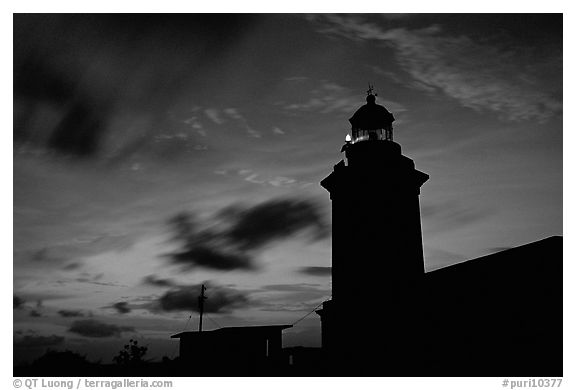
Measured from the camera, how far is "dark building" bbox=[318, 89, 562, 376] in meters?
15.0

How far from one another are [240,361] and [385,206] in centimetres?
888

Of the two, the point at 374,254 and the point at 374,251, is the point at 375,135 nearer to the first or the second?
the point at 374,251

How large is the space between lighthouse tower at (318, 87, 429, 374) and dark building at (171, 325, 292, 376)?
2.18m

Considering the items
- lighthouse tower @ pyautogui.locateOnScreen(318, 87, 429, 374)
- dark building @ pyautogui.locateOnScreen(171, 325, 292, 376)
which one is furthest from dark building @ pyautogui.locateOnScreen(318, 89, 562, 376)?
dark building @ pyautogui.locateOnScreen(171, 325, 292, 376)

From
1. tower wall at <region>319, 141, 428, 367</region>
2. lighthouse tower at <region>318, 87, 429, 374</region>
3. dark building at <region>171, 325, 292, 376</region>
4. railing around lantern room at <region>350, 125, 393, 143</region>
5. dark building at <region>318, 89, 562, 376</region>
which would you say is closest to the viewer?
dark building at <region>318, 89, 562, 376</region>

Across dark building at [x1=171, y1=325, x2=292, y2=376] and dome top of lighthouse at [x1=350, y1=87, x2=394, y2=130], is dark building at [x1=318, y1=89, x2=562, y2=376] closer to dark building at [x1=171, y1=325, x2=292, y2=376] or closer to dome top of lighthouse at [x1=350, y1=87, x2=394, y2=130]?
dome top of lighthouse at [x1=350, y1=87, x2=394, y2=130]

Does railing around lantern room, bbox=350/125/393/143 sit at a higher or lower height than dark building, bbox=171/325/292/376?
higher

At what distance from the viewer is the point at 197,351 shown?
22.8 m

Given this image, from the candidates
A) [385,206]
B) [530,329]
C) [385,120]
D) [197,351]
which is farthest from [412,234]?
[197,351]

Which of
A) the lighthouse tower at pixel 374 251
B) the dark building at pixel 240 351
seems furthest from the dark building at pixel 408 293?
the dark building at pixel 240 351

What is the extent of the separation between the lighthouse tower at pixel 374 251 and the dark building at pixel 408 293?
0.13 ft

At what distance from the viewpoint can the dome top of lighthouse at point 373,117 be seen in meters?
22.5
